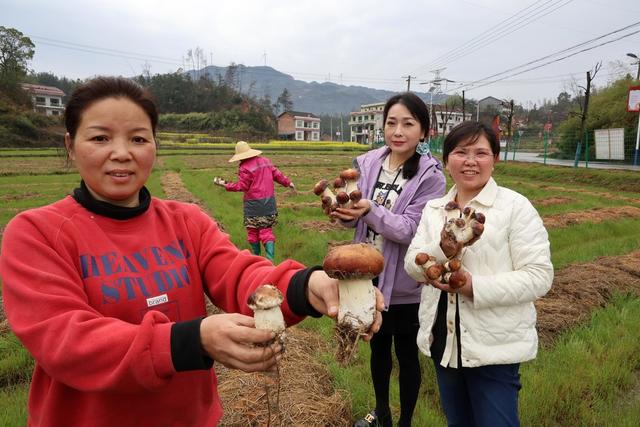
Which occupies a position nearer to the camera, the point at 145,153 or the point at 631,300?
the point at 145,153

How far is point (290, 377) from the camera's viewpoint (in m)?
3.47

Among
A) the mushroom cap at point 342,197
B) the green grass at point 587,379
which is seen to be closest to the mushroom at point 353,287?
the mushroom cap at point 342,197

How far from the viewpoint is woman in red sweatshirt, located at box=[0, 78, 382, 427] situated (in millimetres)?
1111

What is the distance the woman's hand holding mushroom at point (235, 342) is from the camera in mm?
1135

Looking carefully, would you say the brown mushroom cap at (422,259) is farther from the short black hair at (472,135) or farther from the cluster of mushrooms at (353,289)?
the short black hair at (472,135)

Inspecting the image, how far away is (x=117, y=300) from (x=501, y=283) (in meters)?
1.90

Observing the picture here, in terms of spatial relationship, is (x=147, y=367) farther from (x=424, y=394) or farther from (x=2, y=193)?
(x=2, y=193)

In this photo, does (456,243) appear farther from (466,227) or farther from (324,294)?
(324,294)

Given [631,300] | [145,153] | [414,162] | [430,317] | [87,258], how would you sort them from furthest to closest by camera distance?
[631,300] → [414,162] → [430,317] → [145,153] → [87,258]

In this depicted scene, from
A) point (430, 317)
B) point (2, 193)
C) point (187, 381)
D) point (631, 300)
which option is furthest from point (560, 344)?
point (2, 193)

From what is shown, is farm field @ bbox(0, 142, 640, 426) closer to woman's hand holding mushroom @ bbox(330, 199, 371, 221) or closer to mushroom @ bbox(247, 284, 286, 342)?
mushroom @ bbox(247, 284, 286, 342)

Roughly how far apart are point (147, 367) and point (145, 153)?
2.76 feet


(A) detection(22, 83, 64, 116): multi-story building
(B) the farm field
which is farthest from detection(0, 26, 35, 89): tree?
(B) the farm field

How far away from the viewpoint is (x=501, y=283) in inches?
84.6
